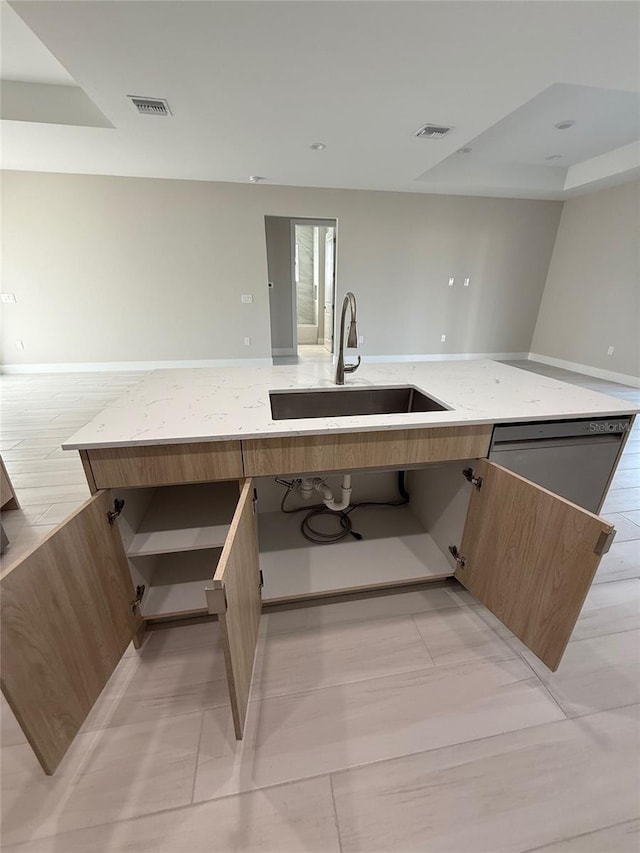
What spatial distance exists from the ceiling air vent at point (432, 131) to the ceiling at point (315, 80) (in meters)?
0.08

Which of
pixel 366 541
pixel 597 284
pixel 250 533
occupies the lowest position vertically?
pixel 366 541

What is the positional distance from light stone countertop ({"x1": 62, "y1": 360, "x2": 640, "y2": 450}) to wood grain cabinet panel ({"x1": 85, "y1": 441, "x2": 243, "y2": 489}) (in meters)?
0.04

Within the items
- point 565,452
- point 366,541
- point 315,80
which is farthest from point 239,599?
point 315,80

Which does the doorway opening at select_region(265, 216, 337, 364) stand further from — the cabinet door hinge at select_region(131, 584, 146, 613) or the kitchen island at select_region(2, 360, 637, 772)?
the cabinet door hinge at select_region(131, 584, 146, 613)

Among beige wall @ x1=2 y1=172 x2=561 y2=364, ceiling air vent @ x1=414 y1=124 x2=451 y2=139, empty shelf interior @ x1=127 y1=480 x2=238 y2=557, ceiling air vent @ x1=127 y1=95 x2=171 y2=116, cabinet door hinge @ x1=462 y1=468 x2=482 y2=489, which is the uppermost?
ceiling air vent @ x1=127 y1=95 x2=171 y2=116

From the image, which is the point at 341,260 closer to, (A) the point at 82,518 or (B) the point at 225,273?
(B) the point at 225,273

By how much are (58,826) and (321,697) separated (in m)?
0.69

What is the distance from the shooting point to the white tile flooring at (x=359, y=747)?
79 centimetres

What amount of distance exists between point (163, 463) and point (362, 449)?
2.02ft

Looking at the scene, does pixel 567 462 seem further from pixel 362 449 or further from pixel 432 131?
pixel 432 131

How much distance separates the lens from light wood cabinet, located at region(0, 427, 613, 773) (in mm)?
701

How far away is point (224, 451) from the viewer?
39.6 inches

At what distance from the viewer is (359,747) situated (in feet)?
3.10

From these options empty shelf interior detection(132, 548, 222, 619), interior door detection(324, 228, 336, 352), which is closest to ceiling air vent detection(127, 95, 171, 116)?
empty shelf interior detection(132, 548, 222, 619)
